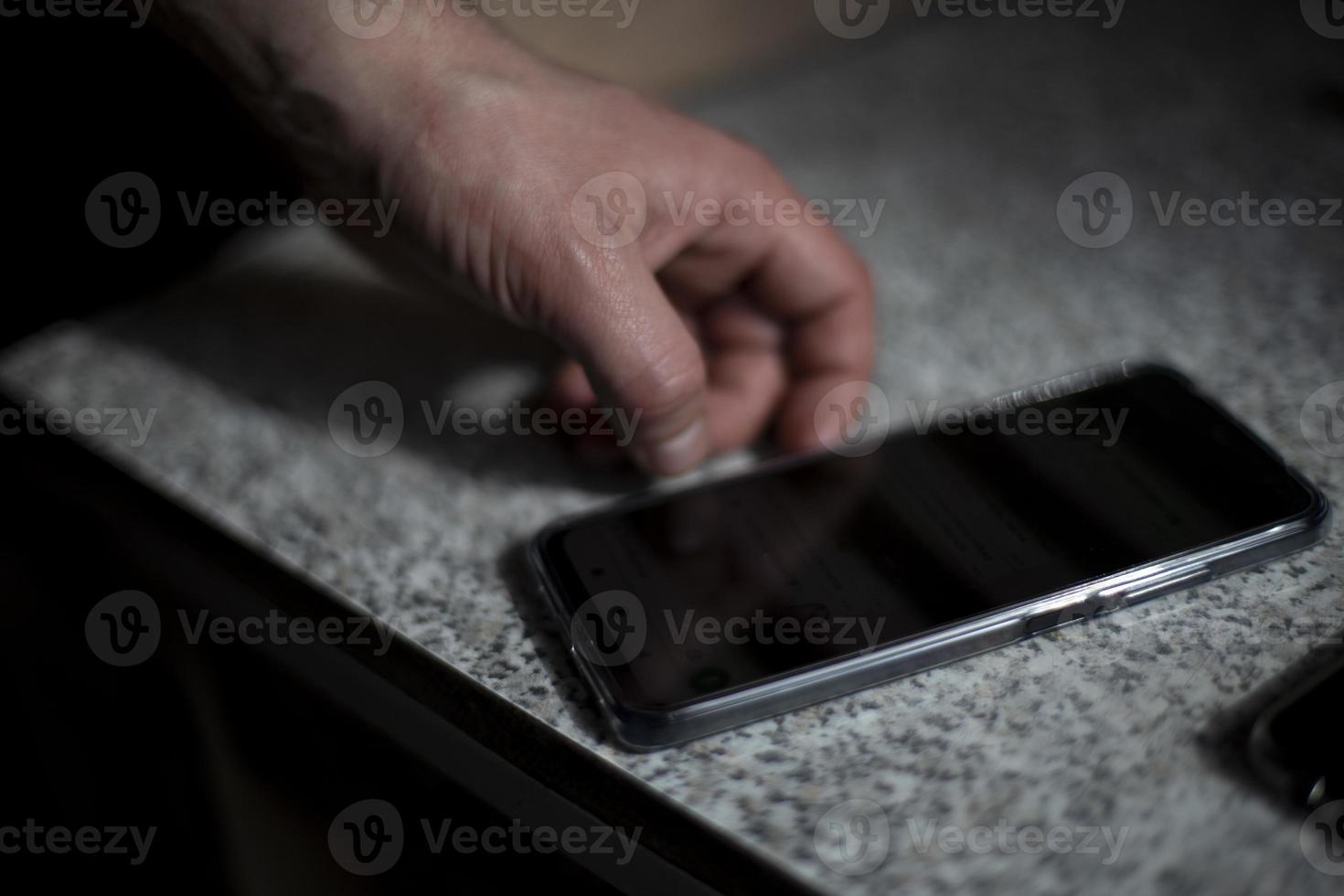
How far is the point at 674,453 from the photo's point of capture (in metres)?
0.57

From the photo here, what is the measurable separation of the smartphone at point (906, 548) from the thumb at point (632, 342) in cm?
5

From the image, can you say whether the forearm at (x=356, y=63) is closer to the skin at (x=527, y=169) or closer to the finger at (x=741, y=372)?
the skin at (x=527, y=169)

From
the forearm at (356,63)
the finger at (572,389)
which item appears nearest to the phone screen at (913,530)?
the finger at (572,389)

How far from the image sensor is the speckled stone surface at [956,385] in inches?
16.2

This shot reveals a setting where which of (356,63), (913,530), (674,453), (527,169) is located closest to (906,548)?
(913,530)

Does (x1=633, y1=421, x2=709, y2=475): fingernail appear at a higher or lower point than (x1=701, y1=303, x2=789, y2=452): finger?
lower

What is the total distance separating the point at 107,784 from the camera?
0.76m

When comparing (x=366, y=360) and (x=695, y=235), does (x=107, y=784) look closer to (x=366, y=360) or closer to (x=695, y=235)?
(x=366, y=360)

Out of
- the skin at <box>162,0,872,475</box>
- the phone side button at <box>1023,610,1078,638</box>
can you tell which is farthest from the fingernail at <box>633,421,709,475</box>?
the phone side button at <box>1023,610,1078,638</box>

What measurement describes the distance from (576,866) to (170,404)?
0.38 meters

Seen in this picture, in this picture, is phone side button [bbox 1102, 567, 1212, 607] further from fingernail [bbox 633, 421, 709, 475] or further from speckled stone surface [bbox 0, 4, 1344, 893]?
fingernail [bbox 633, 421, 709, 475]

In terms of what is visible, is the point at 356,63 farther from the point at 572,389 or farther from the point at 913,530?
the point at 913,530

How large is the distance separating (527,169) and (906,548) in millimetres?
263

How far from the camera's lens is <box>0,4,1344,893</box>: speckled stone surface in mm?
413
